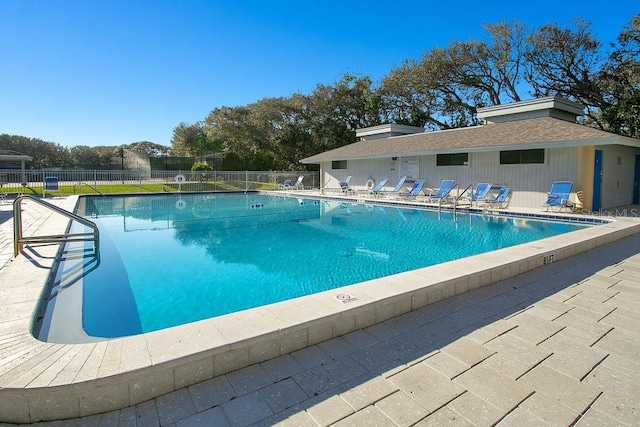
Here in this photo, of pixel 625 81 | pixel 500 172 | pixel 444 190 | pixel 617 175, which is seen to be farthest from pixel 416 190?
pixel 625 81

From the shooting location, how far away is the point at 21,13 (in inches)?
409

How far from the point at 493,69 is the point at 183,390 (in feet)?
97.6

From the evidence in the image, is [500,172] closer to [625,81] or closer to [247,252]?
[247,252]

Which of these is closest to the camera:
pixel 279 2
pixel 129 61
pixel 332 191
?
pixel 279 2

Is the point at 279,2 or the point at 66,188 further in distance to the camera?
the point at 66,188

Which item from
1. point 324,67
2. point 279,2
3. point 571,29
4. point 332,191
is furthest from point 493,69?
point 279,2

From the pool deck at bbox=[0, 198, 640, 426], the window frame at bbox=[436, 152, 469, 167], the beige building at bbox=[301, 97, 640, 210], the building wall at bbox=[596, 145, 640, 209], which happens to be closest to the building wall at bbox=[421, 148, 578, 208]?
the beige building at bbox=[301, 97, 640, 210]

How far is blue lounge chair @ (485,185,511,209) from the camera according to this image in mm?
13047

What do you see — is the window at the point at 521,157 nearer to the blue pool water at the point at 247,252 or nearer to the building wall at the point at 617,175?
the building wall at the point at 617,175

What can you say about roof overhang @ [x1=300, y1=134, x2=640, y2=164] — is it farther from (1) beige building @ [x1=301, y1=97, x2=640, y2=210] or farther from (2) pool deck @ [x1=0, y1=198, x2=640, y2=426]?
(2) pool deck @ [x1=0, y1=198, x2=640, y2=426]

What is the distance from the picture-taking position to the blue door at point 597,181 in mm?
11891

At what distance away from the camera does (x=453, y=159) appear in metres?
15.7

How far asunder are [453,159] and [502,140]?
249cm

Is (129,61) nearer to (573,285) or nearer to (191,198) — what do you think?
(191,198)
